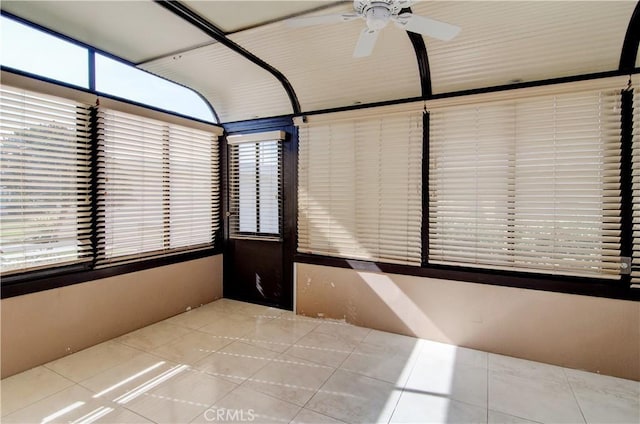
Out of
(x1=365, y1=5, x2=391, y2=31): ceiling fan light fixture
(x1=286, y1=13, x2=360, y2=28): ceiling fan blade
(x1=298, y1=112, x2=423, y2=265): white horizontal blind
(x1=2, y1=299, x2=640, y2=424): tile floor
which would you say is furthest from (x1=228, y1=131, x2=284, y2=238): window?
(x1=365, y1=5, x2=391, y2=31): ceiling fan light fixture

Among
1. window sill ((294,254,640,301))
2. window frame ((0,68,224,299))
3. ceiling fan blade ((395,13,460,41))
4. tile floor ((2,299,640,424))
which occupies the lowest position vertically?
tile floor ((2,299,640,424))

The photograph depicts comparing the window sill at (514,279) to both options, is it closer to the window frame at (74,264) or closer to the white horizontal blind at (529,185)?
the white horizontal blind at (529,185)

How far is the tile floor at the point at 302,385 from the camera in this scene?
2135 millimetres

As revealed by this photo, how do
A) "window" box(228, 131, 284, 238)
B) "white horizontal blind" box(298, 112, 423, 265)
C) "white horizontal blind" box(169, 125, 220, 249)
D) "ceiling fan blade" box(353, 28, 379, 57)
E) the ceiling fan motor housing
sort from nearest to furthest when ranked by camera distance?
the ceiling fan motor housing → "ceiling fan blade" box(353, 28, 379, 57) → "white horizontal blind" box(298, 112, 423, 265) → "white horizontal blind" box(169, 125, 220, 249) → "window" box(228, 131, 284, 238)

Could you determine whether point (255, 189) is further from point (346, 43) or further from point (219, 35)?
point (346, 43)

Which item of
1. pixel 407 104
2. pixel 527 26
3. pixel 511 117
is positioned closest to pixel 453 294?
pixel 511 117

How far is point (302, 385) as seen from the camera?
97.3 inches

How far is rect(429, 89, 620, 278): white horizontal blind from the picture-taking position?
103 inches

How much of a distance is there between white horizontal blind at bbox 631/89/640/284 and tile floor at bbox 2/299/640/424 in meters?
0.94

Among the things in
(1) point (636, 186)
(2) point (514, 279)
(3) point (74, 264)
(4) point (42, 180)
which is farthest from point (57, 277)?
(1) point (636, 186)

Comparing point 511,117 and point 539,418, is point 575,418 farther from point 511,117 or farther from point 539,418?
point 511,117

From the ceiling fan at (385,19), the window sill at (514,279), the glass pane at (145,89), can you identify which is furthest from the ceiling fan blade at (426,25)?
the glass pane at (145,89)

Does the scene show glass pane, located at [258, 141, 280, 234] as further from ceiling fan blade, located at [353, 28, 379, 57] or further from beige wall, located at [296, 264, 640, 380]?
ceiling fan blade, located at [353, 28, 379, 57]

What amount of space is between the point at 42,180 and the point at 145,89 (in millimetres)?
1479
